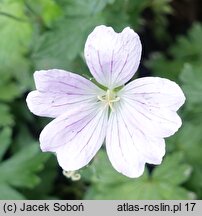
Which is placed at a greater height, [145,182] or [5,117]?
[5,117]

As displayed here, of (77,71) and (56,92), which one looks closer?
(56,92)

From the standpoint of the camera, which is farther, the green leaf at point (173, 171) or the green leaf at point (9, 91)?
the green leaf at point (9, 91)

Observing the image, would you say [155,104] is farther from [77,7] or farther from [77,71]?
[77,71]

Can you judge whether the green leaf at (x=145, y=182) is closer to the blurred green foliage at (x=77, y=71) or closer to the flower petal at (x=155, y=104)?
the blurred green foliage at (x=77, y=71)

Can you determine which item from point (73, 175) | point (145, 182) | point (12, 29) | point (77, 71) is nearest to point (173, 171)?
point (145, 182)

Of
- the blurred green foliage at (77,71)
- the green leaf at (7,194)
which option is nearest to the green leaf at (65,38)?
the blurred green foliage at (77,71)

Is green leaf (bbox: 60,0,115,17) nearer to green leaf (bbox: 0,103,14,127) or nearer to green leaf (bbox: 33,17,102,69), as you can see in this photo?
green leaf (bbox: 33,17,102,69)

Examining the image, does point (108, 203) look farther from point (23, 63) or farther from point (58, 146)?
point (23, 63)
